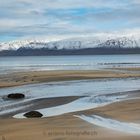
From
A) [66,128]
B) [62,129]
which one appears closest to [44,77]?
[66,128]

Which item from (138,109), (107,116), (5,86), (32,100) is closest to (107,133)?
Answer: (107,116)

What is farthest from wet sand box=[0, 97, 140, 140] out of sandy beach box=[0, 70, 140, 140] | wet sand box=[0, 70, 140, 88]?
wet sand box=[0, 70, 140, 88]

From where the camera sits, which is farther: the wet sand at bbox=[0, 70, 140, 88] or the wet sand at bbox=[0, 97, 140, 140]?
the wet sand at bbox=[0, 70, 140, 88]

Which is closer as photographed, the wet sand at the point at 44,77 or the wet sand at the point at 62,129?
the wet sand at the point at 62,129

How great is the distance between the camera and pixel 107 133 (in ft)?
49.3

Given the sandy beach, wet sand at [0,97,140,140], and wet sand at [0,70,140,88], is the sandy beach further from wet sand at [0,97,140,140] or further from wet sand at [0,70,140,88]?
wet sand at [0,70,140,88]

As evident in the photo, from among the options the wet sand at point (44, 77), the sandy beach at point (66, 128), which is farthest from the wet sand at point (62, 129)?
the wet sand at point (44, 77)

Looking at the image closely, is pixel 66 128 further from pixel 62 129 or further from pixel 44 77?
pixel 44 77

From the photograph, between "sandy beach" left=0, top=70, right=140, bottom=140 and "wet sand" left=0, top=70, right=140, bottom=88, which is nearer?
"sandy beach" left=0, top=70, right=140, bottom=140

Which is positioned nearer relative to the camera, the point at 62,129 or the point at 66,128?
the point at 62,129

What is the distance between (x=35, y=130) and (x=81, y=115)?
4807 millimetres

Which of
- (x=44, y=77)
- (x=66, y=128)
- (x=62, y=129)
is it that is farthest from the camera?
(x=44, y=77)

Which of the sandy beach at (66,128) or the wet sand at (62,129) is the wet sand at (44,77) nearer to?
the sandy beach at (66,128)

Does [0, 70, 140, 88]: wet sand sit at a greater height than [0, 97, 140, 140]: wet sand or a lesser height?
lesser
